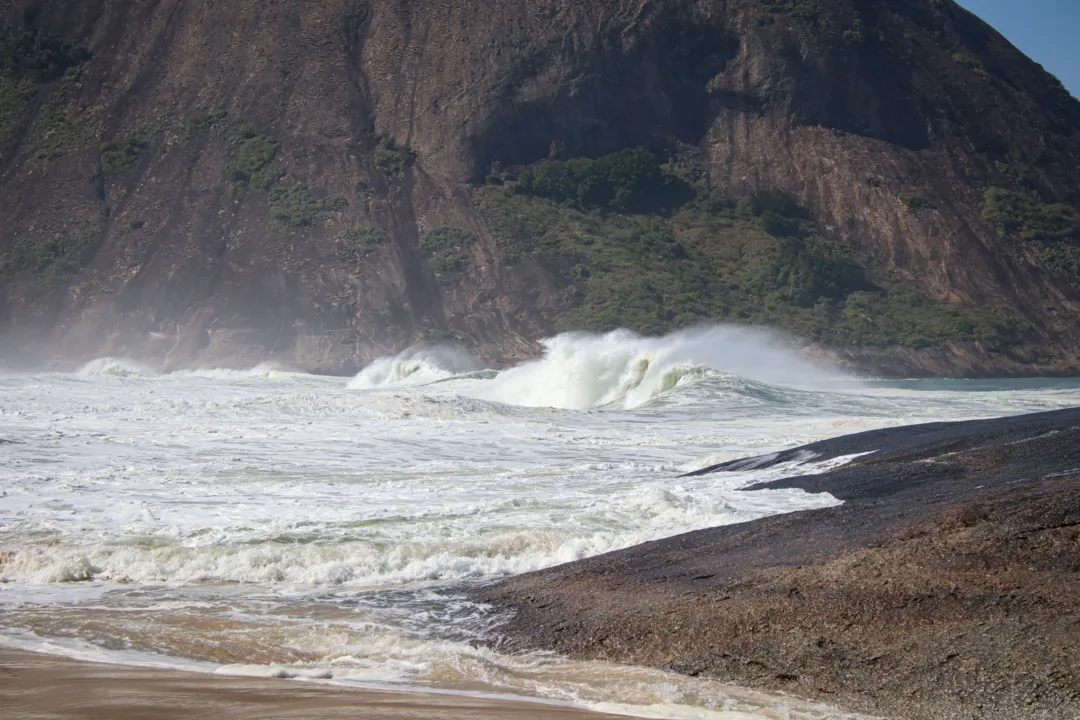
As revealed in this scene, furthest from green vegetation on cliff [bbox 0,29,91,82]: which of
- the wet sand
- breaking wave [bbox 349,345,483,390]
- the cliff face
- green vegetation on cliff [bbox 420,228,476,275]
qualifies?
the wet sand

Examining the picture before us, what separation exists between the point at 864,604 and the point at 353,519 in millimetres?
6787

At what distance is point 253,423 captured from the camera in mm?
25625

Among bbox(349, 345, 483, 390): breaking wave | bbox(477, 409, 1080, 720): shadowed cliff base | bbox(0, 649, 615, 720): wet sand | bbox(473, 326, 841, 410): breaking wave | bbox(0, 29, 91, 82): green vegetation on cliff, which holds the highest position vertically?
bbox(0, 29, 91, 82): green vegetation on cliff

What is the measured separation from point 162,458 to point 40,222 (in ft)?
221

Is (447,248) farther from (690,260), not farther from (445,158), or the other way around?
(690,260)

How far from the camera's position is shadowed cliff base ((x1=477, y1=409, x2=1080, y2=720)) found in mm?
6590

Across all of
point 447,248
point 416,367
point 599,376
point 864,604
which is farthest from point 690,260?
point 864,604

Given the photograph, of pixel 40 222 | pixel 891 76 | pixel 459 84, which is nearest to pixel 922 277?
pixel 891 76

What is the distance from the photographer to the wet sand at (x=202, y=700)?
20.1 ft

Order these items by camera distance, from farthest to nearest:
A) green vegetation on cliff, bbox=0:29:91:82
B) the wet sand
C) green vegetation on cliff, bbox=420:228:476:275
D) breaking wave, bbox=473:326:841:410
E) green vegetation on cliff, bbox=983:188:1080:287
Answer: green vegetation on cliff, bbox=0:29:91:82 < green vegetation on cliff, bbox=983:188:1080:287 < green vegetation on cliff, bbox=420:228:476:275 < breaking wave, bbox=473:326:841:410 < the wet sand

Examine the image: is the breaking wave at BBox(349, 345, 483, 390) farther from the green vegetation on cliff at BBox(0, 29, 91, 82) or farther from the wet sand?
the wet sand

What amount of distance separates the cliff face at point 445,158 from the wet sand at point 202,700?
203 ft

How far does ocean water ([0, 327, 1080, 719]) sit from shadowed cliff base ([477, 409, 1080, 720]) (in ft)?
1.18

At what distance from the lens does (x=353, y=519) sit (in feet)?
43.1
